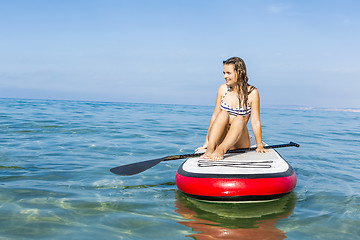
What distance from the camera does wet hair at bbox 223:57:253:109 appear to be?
13.8 feet

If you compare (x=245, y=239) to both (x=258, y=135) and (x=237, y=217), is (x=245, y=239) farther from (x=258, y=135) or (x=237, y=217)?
(x=258, y=135)

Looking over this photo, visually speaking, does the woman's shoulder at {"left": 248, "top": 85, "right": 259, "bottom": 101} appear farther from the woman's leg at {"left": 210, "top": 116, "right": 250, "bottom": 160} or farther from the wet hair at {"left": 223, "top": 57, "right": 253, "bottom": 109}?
the woman's leg at {"left": 210, "top": 116, "right": 250, "bottom": 160}

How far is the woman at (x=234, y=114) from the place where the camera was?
3984mm

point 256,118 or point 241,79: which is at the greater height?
point 241,79

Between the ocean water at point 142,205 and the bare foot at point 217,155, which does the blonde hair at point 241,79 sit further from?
the ocean water at point 142,205

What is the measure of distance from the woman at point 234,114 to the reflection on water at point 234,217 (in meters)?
0.62

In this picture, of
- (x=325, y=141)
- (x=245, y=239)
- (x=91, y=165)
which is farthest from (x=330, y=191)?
(x=325, y=141)

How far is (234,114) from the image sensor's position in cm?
439

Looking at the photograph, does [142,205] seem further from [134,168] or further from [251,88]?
[251,88]

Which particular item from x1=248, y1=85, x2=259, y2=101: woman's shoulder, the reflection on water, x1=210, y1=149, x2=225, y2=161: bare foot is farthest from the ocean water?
x1=248, y1=85, x2=259, y2=101: woman's shoulder

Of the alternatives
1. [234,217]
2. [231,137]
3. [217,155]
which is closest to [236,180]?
[234,217]

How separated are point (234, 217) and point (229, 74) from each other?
1811 mm

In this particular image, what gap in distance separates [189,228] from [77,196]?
158 centimetres

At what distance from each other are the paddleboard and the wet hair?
35.8 inches
